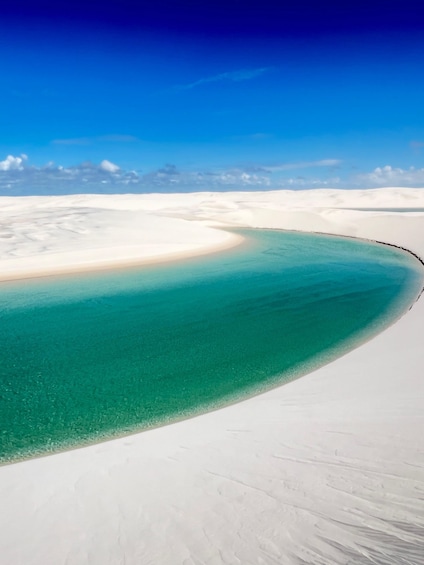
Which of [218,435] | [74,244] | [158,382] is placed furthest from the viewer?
[74,244]

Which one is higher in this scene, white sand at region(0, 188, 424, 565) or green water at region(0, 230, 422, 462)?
white sand at region(0, 188, 424, 565)

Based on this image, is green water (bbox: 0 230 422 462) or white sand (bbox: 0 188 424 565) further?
green water (bbox: 0 230 422 462)

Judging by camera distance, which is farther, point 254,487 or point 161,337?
point 161,337

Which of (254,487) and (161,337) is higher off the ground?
(254,487)

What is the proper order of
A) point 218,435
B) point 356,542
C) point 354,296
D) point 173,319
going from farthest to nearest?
point 354,296, point 173,319, point 218,435, point 356,542

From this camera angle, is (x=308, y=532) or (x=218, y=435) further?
(x=218, y=435)

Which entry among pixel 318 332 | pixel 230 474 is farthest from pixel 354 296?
pixel 230 474

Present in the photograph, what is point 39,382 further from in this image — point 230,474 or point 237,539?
point 237,539
